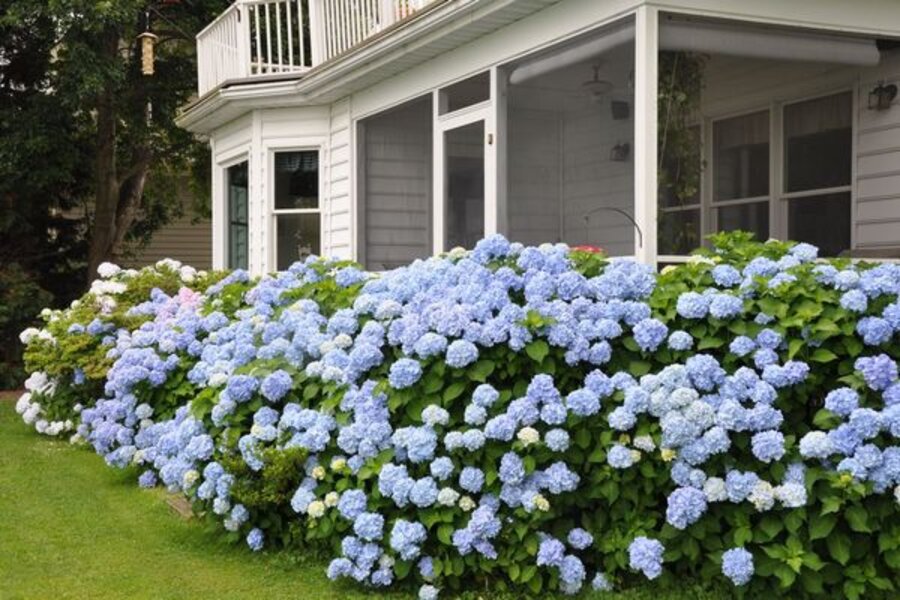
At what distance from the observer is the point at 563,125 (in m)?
8.62

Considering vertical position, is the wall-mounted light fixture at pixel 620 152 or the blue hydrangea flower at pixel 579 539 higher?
the wall-mounted light fixture at pixel 620 152

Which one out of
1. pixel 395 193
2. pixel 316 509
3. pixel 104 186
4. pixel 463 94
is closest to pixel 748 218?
pixel 463 94

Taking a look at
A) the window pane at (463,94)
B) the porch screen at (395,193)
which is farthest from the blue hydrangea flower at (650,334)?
the porch screen at (395,193)

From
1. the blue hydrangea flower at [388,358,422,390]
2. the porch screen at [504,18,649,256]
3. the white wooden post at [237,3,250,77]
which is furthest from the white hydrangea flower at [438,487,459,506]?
the white wooden post at [237,3,250,77]

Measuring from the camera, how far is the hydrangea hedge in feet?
12.1

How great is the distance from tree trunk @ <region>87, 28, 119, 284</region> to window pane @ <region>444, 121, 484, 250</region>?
850 centimetres

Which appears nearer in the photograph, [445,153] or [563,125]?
[445,153]

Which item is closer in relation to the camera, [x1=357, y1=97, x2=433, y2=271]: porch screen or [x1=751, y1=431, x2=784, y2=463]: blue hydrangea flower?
[x1=751, y1=431, x2=784, y2=463]: blue hydrangea flower

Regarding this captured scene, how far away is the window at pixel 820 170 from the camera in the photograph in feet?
26.5

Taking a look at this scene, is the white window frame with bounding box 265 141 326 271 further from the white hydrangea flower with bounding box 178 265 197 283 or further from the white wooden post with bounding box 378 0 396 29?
the white wooden post with bounding box 378 0 396 29

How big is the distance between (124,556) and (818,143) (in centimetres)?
653

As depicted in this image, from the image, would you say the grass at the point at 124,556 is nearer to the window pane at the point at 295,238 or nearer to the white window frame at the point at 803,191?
the window pane at the point at 295,238

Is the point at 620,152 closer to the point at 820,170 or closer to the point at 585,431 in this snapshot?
the point at 820,170

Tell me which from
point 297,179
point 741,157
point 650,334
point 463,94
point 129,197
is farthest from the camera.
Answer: point 129,197
